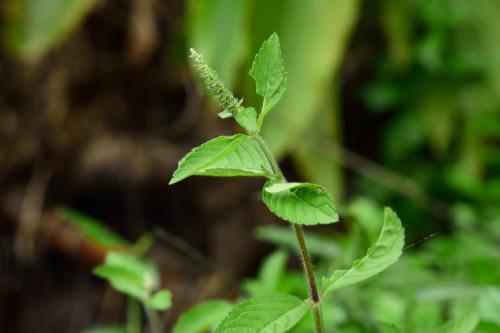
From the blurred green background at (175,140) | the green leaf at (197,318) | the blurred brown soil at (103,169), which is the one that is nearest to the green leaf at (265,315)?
the green leaf at (197,318)

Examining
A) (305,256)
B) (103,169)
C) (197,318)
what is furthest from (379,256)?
(103,169)

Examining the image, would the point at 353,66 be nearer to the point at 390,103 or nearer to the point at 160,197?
the point at 390,103

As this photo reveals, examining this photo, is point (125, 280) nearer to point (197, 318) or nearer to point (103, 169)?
point (197, 318)

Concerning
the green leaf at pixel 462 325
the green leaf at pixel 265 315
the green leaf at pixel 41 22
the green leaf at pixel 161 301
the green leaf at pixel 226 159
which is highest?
the green leaf at pixel 41 22

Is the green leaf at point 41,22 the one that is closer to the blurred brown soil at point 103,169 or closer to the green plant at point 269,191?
the blurred brown soil at point 103,169

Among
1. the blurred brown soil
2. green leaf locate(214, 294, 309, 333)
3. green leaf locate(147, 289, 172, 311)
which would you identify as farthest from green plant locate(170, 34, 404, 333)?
the blurred brown soil

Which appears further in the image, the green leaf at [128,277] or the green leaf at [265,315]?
the green leaf at [128,277]
